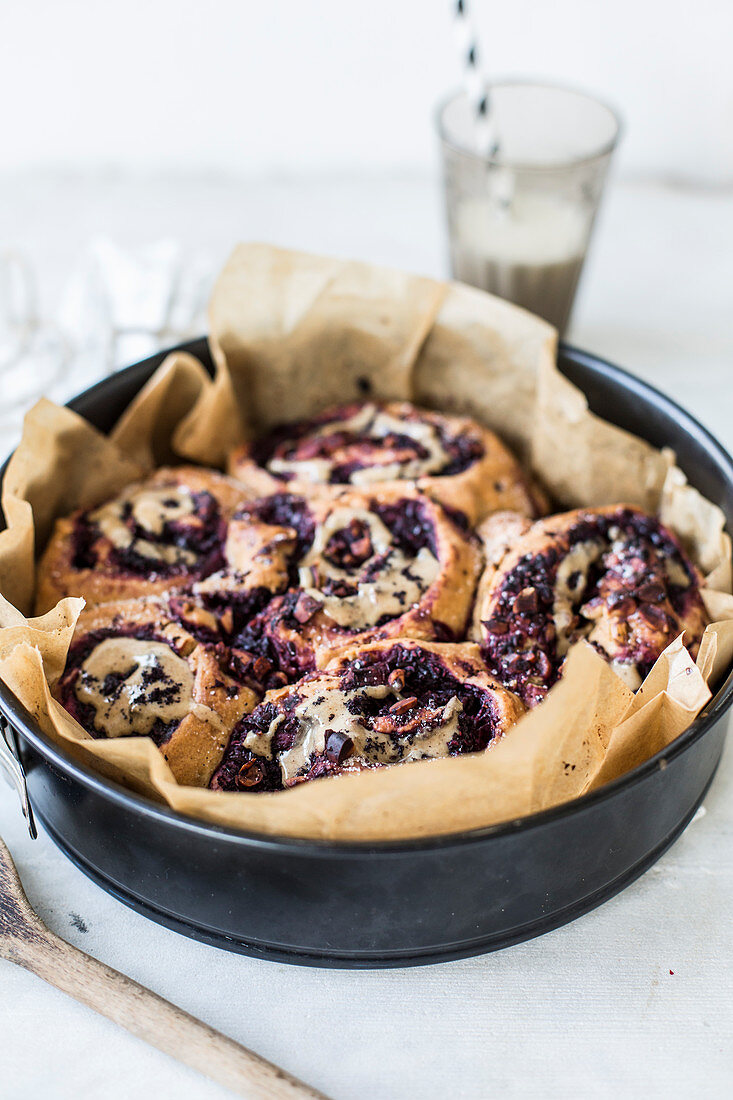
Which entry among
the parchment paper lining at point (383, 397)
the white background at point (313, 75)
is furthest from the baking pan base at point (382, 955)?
the white background at point (313, 75)

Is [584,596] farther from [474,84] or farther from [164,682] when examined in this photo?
[474,84]

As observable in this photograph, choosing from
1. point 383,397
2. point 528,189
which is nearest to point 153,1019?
point 383,397

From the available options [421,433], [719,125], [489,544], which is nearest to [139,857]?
[489,544]

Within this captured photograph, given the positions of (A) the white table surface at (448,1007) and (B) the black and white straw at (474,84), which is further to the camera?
(B) the black and white straw at (474,84)

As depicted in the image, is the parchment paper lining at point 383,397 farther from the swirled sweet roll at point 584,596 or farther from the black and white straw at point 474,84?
the black and white straw at point 474,84

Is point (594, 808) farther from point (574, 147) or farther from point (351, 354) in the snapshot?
point (574, 147)

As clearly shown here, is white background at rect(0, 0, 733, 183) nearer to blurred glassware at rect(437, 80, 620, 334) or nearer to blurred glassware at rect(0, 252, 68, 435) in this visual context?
blurred glassware at rect(437, 80, 620, 334)

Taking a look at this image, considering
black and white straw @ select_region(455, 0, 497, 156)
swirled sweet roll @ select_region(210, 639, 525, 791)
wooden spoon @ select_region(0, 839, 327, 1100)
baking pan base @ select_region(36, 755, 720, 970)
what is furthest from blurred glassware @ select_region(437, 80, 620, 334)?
wooden spoon @ select_region(0, 839, 327, 1100)

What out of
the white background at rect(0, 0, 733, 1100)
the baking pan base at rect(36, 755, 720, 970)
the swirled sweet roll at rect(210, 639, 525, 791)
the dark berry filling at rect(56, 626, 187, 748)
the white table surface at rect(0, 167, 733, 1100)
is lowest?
the white table surface at rect(0, 167, 733, 1100)
